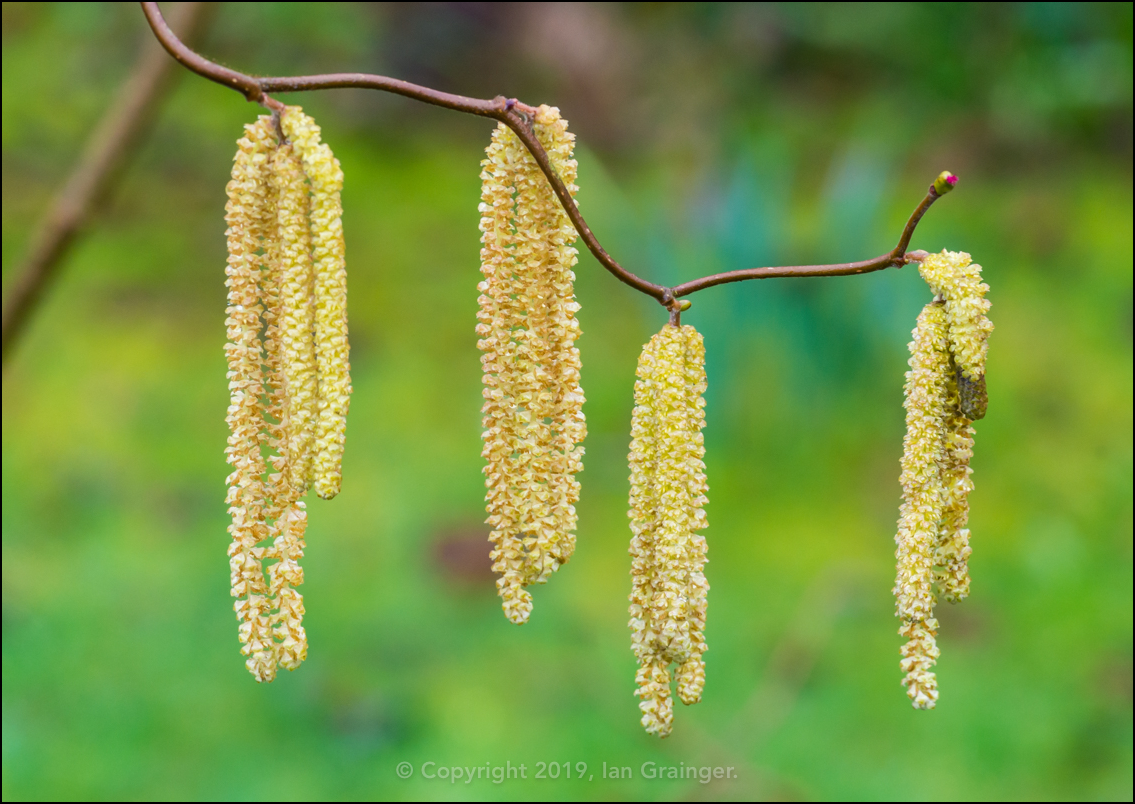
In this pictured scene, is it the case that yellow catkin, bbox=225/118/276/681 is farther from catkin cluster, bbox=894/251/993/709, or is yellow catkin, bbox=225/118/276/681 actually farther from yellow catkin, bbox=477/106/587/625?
catkin cluster, bbox=894/251/993/709

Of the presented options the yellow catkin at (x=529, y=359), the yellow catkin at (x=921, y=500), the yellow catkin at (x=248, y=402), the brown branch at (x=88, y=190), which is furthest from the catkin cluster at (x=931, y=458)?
the brown branch at (x=88, y=190)

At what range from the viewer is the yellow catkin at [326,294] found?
1.27 ft

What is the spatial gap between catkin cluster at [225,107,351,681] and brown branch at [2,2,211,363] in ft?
1.54

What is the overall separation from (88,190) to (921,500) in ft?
2.16

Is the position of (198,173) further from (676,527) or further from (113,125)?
(676,527)

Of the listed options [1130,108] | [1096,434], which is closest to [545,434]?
Answer: [1096,434]

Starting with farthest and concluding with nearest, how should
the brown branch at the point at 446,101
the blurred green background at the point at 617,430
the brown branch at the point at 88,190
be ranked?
the blurred green background at the point at 617,430
the brown branch at the point at 88,190
the brown branch at the point at 446,101

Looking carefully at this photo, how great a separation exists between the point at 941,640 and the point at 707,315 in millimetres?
501

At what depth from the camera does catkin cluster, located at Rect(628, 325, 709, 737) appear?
16.7 inches

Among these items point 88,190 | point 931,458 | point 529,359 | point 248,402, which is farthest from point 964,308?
point 88,190

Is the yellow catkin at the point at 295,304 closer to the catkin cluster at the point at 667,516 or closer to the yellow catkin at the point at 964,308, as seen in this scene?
the catkin cluster at the point at 667,516

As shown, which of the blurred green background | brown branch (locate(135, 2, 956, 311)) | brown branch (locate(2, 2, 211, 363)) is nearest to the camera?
brown branch (locate(135, 2, 956, 311))

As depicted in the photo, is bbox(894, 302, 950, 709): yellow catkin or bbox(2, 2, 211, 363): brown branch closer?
bbox(894, 302, 950, 709): yellow catkin

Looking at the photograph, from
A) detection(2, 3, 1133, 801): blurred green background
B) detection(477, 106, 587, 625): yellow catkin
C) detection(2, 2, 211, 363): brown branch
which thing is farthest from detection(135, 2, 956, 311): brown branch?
detection(2, 3, 1133, 801): blurred green background
